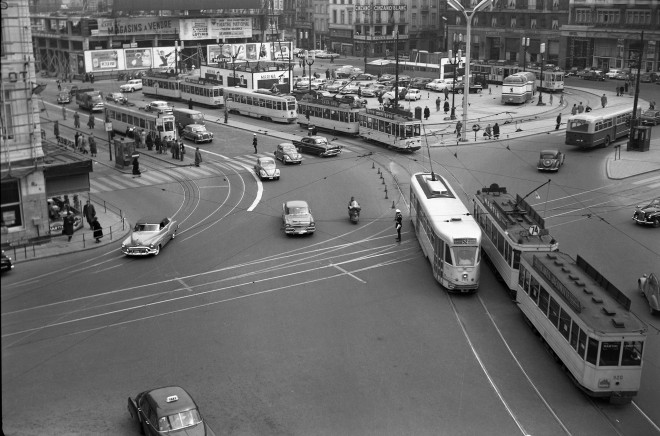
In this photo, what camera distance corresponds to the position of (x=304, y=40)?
164m

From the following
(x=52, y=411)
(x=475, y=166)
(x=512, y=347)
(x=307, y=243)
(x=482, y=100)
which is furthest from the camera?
(x=482, y=100)

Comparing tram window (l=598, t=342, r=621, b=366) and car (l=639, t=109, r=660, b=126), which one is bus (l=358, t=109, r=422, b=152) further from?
tram window (l=598, t=342, r=621, b=366)

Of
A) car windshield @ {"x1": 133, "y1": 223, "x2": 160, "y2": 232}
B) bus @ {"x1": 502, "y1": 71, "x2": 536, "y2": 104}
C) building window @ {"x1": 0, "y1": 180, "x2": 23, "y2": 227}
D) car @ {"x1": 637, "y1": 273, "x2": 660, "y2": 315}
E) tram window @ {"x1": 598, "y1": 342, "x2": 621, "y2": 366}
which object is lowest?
car @ {"x1": 637, "y1": 273, "x2": 660, "y2": 315}

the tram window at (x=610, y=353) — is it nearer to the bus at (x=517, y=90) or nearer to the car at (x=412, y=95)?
the bus at (x=517, y=90)

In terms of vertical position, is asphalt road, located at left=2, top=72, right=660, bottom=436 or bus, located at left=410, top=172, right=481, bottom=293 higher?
bus, located at left=410, top=172, right=481, bottom=293

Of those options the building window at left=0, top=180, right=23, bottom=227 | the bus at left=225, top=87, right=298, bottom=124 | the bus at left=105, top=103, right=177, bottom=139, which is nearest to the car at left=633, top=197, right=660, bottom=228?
the building window at left=0, top=180, right=23, bottom=227

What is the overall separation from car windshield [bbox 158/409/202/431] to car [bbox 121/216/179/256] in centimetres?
1706

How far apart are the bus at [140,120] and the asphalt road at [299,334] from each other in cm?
1756

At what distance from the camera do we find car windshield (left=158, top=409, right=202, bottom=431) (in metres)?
21.7

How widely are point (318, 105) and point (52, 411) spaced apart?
51.5 meters

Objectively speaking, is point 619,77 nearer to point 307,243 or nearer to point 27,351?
point 307,243

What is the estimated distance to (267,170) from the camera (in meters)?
53.8

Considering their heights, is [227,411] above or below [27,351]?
below

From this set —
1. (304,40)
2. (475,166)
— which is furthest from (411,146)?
(304,40)
